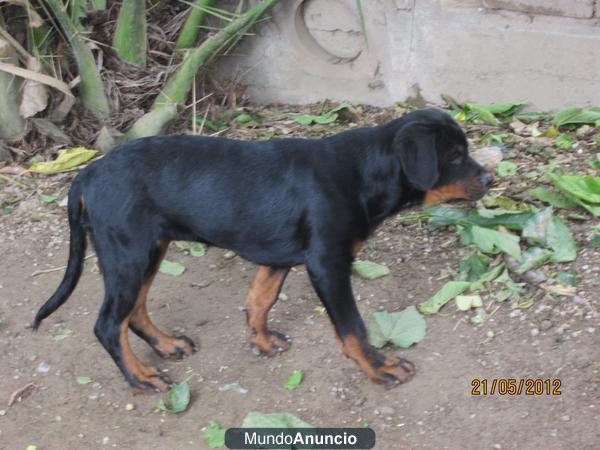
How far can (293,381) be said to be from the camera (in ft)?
15.5

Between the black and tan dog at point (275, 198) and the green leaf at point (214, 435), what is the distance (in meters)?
0.69

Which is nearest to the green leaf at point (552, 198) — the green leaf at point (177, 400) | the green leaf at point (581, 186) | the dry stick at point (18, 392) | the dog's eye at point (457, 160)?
the green leaf at point (581, 186)

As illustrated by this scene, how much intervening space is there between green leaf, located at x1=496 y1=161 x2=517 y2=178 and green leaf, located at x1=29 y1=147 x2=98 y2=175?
10.3 ft

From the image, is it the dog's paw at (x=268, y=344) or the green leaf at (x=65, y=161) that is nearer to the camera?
the dog's paw at (x=268, y=344)

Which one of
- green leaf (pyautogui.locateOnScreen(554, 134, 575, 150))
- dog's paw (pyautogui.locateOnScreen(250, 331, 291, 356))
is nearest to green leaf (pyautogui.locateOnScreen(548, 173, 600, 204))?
green leaf (pyautogui.locateOnScreen(554, 134, 575, 150))

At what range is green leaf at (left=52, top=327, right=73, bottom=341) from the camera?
17.3ft

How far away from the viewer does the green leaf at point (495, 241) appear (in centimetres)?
506

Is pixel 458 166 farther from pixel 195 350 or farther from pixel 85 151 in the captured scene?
pixel 85 151

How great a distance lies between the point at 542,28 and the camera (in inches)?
249

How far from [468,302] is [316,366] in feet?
3.13

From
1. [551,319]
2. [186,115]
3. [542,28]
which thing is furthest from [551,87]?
[186,115]

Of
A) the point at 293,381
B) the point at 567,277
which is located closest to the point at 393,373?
the point at 293,381

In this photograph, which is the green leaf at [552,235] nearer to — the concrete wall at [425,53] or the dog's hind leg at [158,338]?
the concrete wall at [425,53]

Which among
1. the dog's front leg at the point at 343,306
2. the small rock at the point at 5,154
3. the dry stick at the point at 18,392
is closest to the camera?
the dog's front leg at the point at 343,306
